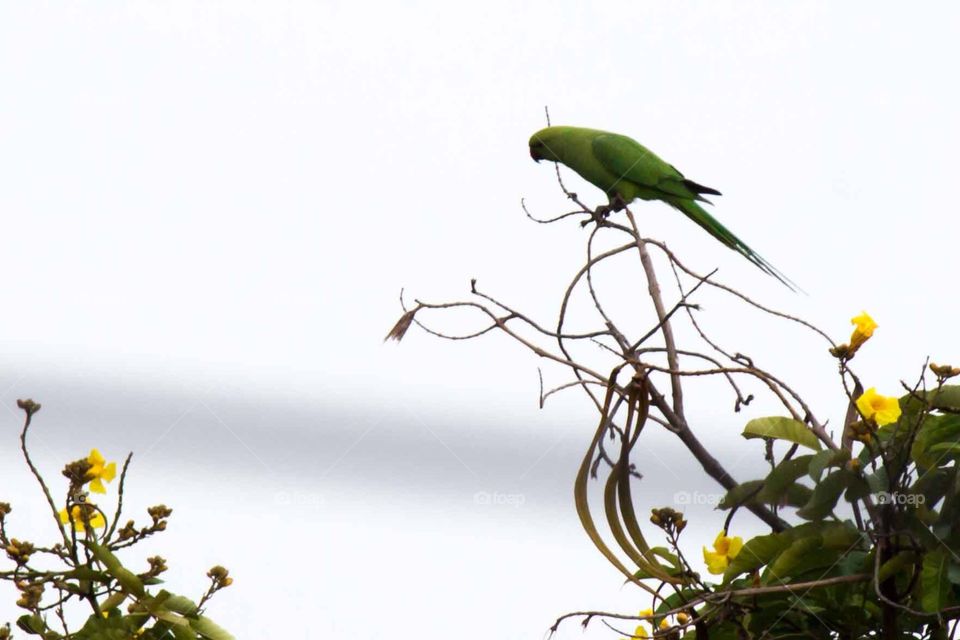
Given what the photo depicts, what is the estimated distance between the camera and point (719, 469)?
83cm

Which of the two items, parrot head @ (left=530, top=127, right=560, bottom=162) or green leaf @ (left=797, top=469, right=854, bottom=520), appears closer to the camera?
green leaf @ (left=797, top=469, right=854, bottom=520)

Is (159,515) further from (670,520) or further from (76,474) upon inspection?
(670,520)

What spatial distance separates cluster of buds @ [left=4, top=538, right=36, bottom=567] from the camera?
89cm

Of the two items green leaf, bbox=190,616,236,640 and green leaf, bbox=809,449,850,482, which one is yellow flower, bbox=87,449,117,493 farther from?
green leaf, bbox=809,449,850,482

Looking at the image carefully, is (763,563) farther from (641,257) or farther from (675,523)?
(641,257)

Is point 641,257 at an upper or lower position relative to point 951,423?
upper

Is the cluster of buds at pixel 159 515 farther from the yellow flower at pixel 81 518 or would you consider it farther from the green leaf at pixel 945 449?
the green leaf at pixel 945 449

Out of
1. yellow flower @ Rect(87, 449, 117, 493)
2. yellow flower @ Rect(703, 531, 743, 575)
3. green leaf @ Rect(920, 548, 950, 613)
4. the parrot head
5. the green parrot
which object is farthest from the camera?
the parrot head

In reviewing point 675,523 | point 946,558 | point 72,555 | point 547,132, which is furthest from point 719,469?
point 547,132

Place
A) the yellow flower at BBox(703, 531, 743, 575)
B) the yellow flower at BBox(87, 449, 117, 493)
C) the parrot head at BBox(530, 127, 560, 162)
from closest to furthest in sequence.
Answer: the yellow flower at BBox(703, 531, 743, 575), the yellow flower at BBox(87, 449, 117, 493), the parrot head at BBox(530, 127, 560, 162)

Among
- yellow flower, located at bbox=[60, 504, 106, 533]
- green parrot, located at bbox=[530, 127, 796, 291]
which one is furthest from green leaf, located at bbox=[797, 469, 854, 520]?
green parrot, located at bbox=[530, 127, 796, 291]

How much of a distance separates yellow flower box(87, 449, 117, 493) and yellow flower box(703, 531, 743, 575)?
23.3 inches

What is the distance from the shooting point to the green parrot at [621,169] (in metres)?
1.87

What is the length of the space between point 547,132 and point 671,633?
139 centimetres
